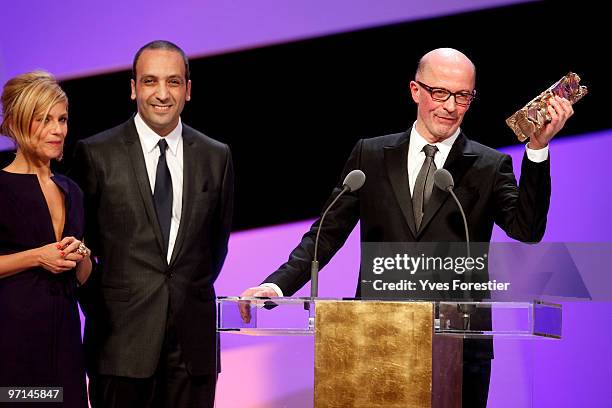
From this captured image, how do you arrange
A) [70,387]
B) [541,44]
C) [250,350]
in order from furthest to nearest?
[541,44] < [70,387] < [250,350]

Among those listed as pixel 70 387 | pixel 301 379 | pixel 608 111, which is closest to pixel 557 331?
pixel 301 379

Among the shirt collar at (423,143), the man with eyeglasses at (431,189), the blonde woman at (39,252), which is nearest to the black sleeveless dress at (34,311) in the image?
the blonde woman at (39,252)

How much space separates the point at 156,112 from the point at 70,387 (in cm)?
106

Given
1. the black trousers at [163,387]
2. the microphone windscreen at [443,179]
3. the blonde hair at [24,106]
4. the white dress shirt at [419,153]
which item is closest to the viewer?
the microphone windscreen at [443,179]

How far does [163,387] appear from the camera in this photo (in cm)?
361

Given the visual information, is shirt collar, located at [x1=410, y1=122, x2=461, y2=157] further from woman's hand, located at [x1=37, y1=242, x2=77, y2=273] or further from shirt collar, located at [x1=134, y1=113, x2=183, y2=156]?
woman's hand, located at [x1=37, y1=242, x2=77, y2=273]

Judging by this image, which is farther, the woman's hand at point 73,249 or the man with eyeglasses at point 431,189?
the man with eyeglasses at point 431,189

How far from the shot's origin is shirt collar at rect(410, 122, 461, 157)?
3.83 metres

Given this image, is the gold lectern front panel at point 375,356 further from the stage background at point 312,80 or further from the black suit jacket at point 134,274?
the stage background at point 312,80

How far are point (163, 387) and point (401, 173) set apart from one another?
1.16m

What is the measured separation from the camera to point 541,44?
4875 millimetres

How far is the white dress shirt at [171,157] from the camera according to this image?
147 inches

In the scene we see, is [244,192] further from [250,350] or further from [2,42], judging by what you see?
[250,350]

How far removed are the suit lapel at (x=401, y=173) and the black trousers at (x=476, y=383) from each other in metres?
0.95
